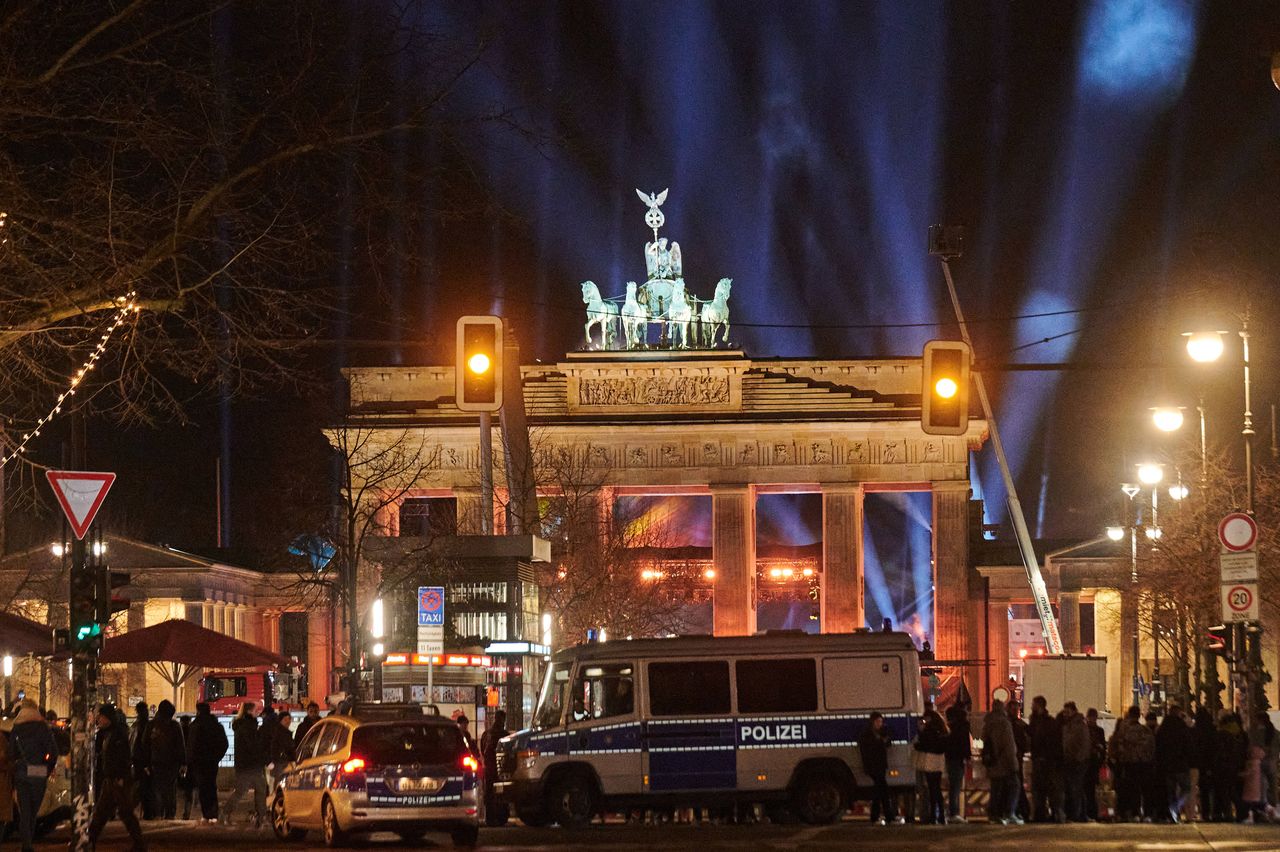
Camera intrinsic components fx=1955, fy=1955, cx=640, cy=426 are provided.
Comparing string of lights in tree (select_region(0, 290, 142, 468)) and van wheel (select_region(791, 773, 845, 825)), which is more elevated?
string of lights in tree (select_region(0, 290, 142, 468))

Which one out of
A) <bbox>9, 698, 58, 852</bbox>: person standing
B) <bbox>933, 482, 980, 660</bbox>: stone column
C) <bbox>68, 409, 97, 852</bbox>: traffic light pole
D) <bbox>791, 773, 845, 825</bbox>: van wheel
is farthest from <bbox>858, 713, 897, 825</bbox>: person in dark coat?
<bbox>933, 482, 980, 660</bbox>: stone column

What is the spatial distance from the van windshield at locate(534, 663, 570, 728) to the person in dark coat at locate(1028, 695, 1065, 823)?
7061mm

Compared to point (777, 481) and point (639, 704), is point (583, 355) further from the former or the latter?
point (639, 704)

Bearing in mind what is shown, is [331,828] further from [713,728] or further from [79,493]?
[713,728]

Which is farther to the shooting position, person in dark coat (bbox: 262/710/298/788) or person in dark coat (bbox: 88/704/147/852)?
person in dark coat (bbox: 262/710/298/788)

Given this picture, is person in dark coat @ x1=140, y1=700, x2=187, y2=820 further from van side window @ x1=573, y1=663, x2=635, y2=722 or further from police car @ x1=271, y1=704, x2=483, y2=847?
police car @ x1=271, y1=704, x2=483, y2=847

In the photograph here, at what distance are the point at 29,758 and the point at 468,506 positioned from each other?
2678 inches

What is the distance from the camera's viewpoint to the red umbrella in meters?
34.7

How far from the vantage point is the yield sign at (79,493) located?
65.3 ft

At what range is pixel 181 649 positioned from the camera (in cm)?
3500

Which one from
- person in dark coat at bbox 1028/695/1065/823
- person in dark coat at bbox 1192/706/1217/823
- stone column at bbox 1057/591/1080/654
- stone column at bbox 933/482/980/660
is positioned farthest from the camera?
stone column at bbox 1057/591/1080/654

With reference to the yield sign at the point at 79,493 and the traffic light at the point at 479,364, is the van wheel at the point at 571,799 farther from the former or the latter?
the yield sign at the point at 79,493

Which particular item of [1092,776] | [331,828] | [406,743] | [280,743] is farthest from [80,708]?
[1092,776]

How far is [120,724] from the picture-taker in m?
23.0
